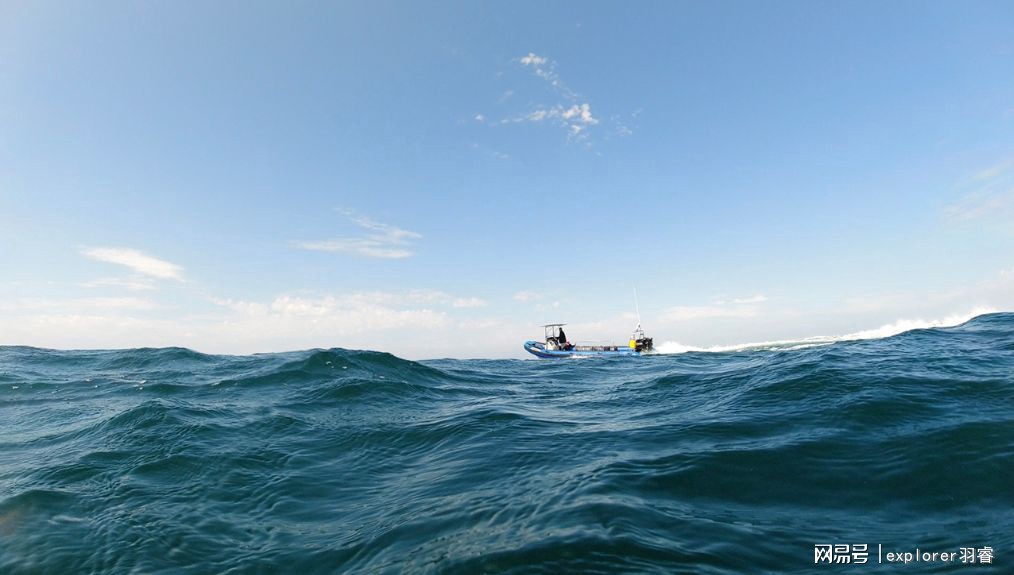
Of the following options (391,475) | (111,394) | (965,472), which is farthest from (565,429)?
(111,394)

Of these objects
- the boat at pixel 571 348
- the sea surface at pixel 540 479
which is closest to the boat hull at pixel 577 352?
the boat at pixel 571 348

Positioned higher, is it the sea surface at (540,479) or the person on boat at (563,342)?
the person on boat at (563,342)

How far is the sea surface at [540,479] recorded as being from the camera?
15.3ft

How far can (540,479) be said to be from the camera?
6.64 meters

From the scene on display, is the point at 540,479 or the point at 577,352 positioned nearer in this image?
the point at 540,479

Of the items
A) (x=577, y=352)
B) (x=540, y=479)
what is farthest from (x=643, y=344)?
(x=540, y=479)

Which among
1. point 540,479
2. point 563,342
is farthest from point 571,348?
point 540,479

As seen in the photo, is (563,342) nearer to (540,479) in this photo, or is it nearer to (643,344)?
(643,344)

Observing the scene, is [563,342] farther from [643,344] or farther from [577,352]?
[643,344]

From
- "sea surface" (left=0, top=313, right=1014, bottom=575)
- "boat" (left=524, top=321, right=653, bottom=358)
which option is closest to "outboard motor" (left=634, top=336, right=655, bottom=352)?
"boat" (left=524, top=321, right=653, bottom=358)

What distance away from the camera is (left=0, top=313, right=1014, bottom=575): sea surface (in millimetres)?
4652

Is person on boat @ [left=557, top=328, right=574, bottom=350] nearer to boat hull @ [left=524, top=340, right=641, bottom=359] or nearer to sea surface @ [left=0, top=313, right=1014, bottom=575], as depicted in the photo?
boat hull @ [left=524, top=340, right=641, bottom=359]

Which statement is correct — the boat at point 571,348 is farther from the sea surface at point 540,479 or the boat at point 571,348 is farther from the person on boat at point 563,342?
the sea surface at point 540,479

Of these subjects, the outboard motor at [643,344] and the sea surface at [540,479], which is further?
the outboard motor at [643,344]
